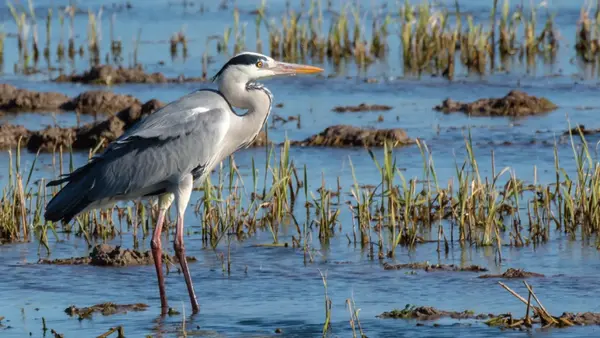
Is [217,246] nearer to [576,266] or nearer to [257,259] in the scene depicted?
[257,259]

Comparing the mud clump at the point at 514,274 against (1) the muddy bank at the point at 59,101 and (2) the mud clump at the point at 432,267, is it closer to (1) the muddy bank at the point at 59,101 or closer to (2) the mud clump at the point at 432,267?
(2) the mud clump at the point at 432,267

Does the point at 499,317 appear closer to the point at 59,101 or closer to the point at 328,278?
the point at 328,278

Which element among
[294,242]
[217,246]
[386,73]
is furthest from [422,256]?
[386,73]

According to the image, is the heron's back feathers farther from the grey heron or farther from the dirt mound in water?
the dirt mound in water

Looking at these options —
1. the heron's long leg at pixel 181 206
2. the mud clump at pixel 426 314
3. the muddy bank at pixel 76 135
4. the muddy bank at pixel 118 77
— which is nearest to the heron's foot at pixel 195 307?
the heron's long leg at pixel 181 206

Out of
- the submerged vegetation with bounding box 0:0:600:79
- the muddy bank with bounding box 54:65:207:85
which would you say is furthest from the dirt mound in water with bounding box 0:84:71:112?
the submerged vegetation with bounding box 0:0:600:79

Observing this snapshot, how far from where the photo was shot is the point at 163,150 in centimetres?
825

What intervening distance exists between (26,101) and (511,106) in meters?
6.07

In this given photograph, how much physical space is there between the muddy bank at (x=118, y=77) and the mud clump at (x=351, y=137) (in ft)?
16.7

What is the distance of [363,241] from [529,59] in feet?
35.1

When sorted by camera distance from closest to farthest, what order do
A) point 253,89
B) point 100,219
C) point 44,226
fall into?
point 253,89
point 44,226
point 100,219

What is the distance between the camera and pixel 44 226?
906 centimetres

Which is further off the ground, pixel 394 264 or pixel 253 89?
pixel 253 89

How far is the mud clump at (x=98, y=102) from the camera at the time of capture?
15398mm
